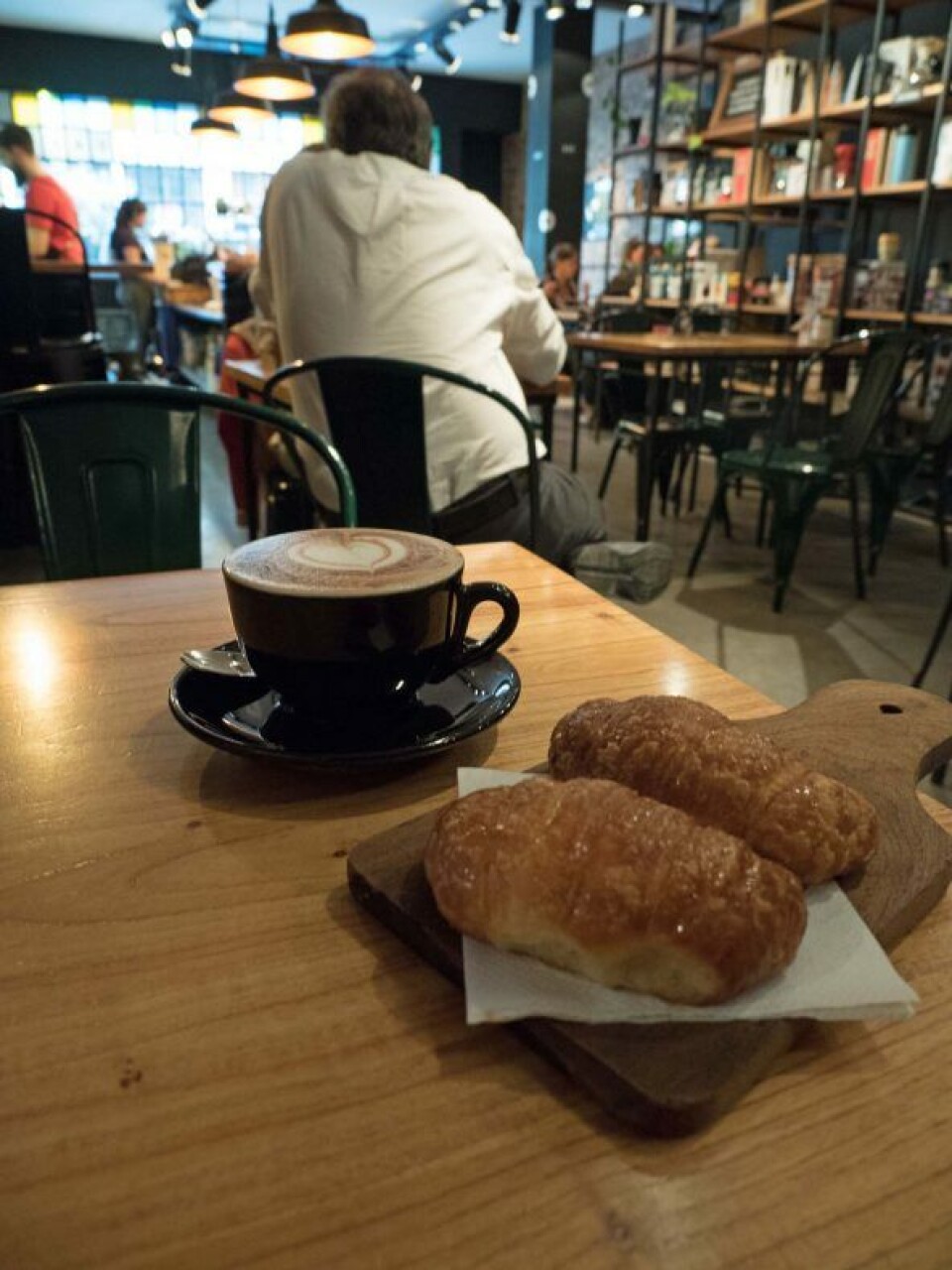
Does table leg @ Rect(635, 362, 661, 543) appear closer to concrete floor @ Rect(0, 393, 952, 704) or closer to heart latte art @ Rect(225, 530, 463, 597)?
concrete floor @ Rect(0, 393, 952, 704)

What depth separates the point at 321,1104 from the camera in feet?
1.04

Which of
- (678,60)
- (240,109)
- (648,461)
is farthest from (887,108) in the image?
(240,109)

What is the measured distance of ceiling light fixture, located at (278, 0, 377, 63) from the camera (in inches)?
216

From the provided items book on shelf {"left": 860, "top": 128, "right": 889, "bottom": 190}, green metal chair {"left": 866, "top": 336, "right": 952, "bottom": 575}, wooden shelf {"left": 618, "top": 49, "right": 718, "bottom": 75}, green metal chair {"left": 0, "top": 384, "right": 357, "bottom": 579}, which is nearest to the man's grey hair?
green metal chair {"left": 0, "top": 384, "right": 357, "bottom": 579}

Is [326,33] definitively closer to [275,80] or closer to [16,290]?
[275,80]

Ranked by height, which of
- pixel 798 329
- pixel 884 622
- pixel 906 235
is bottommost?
pixel 884 622

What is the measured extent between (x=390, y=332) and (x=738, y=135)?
4960 millimetres

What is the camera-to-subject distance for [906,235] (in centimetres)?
530

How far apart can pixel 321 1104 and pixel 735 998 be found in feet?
0.50

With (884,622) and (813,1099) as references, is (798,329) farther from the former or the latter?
(813,1099)

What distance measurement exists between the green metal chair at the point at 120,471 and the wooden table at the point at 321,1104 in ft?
2.52

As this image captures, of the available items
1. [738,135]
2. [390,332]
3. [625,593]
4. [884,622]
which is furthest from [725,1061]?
[738,135]

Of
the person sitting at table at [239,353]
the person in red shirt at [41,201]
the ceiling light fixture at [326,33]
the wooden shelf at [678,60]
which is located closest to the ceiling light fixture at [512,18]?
the wooden shelf at [678,60]

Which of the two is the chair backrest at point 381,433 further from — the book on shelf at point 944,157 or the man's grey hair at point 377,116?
the book on shelf at point 944,157
